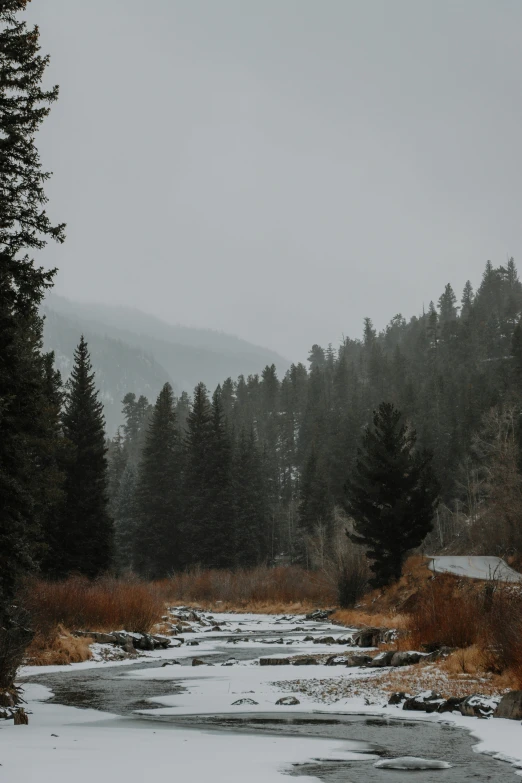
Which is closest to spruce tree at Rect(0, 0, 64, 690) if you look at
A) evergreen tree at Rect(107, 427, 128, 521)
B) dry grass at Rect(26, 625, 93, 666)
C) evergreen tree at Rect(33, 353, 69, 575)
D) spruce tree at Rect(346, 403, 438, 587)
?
dry grass at Rect(26, 625, 93, 666)

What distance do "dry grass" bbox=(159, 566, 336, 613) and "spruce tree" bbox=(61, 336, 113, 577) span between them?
6.38m

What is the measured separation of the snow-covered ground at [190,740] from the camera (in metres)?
6.95

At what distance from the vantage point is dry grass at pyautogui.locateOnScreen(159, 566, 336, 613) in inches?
1874

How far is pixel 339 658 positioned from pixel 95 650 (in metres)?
6.92

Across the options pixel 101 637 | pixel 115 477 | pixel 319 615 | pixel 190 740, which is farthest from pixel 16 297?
pixel 115 477

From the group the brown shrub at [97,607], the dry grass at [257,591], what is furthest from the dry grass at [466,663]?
the dry grass at [257,591]

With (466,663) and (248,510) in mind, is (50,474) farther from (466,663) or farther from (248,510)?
(248,510)

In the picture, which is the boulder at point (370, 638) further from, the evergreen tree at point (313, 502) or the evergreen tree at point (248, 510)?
the evergreen tree at point (313, 502)

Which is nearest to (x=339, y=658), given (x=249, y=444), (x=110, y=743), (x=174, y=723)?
(x=174, y=723)

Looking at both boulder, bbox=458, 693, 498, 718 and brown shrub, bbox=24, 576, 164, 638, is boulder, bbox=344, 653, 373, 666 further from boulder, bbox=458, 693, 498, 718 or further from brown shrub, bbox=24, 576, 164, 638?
brown shrub, bbox=24, 576, 164, 638

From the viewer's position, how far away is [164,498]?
73875mm

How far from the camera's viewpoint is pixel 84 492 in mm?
49500

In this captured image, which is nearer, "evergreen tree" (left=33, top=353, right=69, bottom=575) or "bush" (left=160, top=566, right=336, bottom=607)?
"evergreen tree" (left=33, top=353, right=69, bottom=575)

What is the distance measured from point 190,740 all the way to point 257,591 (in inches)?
1660
